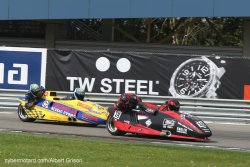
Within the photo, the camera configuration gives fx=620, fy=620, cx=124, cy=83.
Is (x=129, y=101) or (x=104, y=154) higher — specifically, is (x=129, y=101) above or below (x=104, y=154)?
above

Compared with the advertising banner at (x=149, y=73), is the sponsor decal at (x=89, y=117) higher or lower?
lower

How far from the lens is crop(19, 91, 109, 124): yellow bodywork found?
16750 millimetres

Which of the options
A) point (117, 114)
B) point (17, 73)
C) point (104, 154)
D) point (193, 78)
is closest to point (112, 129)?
point (117, 114)

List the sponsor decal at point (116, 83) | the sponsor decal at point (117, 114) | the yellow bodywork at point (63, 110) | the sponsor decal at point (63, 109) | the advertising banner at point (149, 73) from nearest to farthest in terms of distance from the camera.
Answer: the sponsor decal at point (117, 114)
the yellow bodywork at point (63, 110)
the sponsor decal at point (63, 109)
the advertising banner at point (149, 73)
the sponsor decal at point (116, 83)

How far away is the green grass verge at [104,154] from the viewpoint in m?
9.66

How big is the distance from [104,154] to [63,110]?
21.7ft

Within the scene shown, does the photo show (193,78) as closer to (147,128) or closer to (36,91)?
(36,91)

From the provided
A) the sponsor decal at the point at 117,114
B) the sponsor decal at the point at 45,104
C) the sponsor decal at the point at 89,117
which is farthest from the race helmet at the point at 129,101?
the sponsor decal at the point at 45,104

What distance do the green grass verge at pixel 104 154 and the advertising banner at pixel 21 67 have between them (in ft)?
27.5

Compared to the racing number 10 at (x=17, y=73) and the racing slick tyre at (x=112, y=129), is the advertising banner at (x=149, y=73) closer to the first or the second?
the racing number 10 at (x=17, y=73)

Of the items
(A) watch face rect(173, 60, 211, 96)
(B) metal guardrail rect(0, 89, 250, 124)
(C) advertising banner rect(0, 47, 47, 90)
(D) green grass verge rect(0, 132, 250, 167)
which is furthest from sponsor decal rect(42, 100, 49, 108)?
(A) watch face rect(173, 60, 211, 96)

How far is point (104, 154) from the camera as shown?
10.8 metres

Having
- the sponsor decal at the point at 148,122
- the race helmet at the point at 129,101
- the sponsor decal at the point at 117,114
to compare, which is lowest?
the sponsor decal at the point at 148,122

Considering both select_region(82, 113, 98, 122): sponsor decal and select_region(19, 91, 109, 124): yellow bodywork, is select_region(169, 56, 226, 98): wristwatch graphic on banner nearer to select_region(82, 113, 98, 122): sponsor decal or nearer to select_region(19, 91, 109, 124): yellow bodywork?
select_region(19, 91, 109, 124): yellow bodywork
